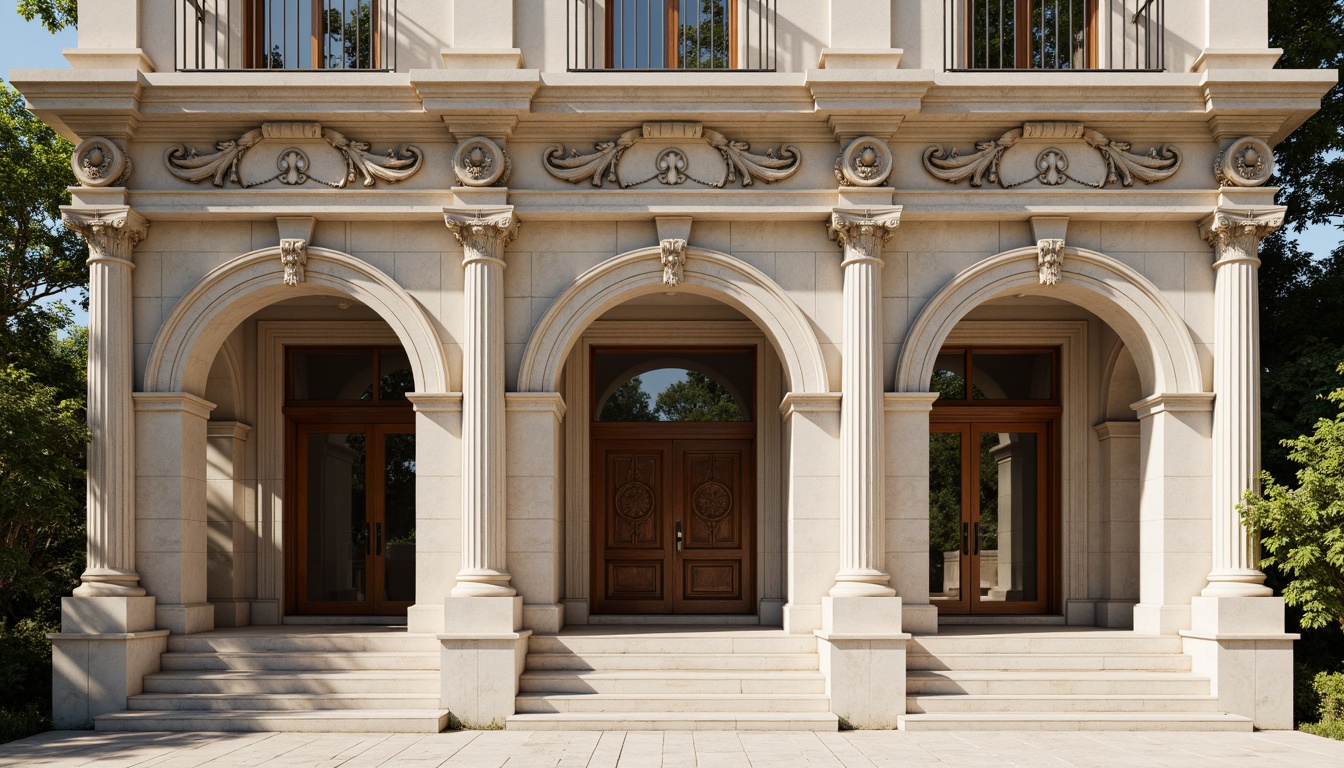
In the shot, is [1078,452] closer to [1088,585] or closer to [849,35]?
[1088,585]

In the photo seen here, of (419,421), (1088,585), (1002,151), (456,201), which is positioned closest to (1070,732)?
(1088,585)

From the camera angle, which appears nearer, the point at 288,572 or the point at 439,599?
the point at 439,599

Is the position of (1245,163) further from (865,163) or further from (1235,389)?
(865,163)

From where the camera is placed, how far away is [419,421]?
12.4 meters

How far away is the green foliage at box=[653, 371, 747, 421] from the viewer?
1537 cm

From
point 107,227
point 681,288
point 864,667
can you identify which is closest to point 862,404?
point 681,288

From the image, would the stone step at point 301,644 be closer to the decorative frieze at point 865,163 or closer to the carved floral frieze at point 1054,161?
the decorative frieze at point 865,163

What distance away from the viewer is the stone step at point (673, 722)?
1105 centimetres

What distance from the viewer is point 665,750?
1003cm

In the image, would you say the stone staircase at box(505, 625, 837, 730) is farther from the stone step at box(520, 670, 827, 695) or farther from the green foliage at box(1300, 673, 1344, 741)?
the green foliage at box(1300, 673, 1344, 741)

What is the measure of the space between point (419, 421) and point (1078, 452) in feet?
25.4

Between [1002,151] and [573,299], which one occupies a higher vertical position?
[1002,151]

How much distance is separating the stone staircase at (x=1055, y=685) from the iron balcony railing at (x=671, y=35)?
617 centimetres

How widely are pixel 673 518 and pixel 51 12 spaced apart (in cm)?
1110
